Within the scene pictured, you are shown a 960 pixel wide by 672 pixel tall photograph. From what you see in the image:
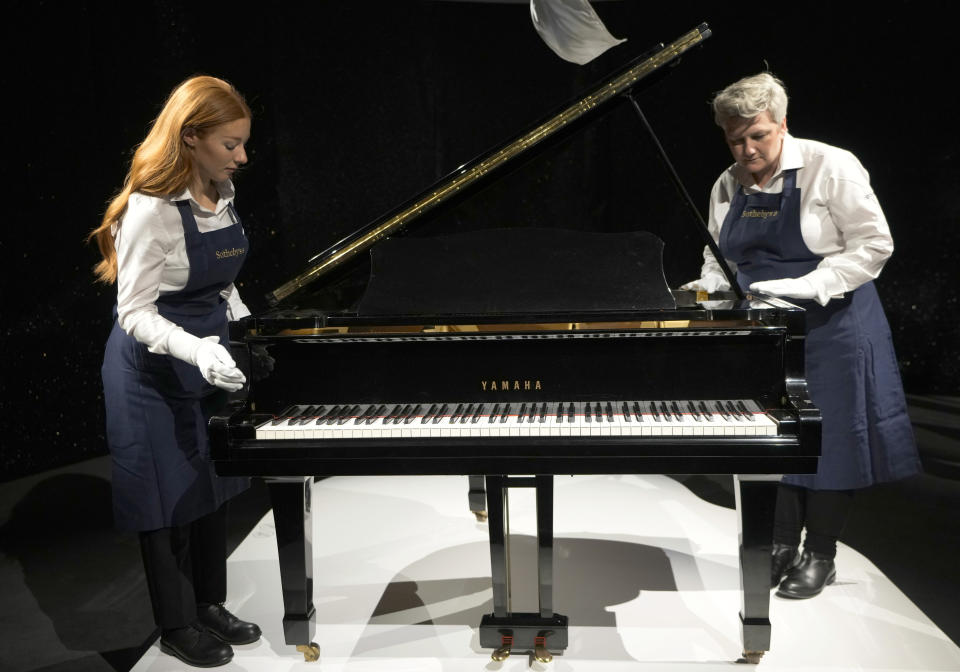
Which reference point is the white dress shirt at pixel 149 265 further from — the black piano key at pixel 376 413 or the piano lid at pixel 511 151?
the black piano key at pixel 376 413

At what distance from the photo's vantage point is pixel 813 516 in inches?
119

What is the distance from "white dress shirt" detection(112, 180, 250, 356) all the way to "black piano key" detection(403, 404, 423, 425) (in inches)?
23.0

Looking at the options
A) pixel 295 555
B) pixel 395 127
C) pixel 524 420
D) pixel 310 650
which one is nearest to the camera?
pixel 524 420

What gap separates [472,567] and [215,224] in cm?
158

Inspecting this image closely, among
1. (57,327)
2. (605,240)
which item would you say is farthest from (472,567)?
(57,327)

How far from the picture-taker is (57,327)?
471 centimetres

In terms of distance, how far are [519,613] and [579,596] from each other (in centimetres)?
52

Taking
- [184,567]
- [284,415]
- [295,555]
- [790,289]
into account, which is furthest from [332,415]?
[790,289]

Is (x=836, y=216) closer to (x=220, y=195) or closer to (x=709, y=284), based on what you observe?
(x=709, y=284)

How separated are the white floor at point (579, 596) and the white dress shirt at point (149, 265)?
3.38 feet

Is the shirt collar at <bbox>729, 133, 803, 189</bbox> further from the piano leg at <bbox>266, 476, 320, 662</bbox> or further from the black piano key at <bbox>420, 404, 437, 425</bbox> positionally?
the piano leg at <bbox>266, 476, 320, 662</bbox>

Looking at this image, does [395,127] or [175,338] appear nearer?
[175,338]

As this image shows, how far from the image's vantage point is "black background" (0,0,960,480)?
4594mm

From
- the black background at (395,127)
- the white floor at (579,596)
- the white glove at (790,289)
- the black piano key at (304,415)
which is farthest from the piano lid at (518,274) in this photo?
the black background at (395,127)
